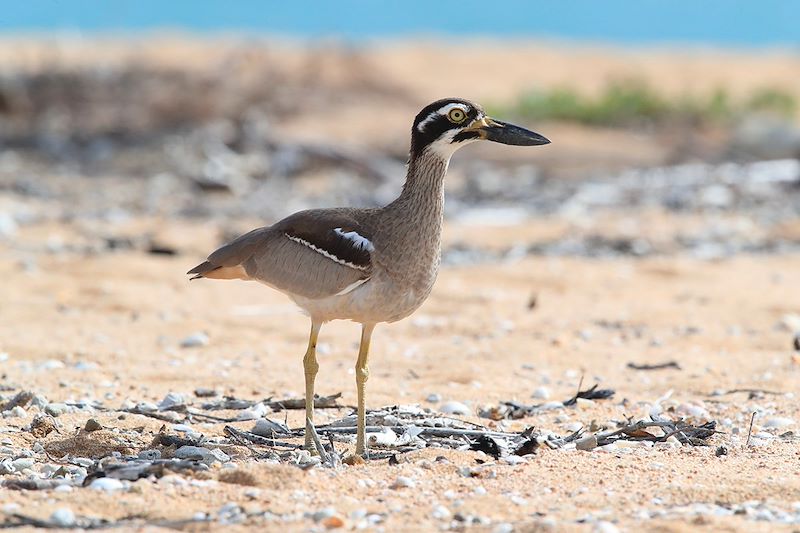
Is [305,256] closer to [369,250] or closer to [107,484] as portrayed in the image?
[369,250]

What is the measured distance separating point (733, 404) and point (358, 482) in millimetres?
2537

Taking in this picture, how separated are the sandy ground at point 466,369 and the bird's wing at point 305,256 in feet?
2.51

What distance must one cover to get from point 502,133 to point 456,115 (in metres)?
0.24

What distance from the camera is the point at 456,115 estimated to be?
5.31m

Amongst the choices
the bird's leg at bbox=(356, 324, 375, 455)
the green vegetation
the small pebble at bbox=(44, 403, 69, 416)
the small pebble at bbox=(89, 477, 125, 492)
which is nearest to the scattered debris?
the bird's leg at bbox=(356, 324, 375, 455)

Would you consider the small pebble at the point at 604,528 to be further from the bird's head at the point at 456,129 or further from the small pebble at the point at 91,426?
the small pebble at the point at 91,426

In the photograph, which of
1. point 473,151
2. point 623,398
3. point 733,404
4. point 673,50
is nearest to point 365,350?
point 623,398

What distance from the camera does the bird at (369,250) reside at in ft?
16.9

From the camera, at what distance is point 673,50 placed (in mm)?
33531

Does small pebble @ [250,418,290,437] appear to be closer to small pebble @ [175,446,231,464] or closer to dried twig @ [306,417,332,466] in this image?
dried twig @ [306,417,332,466]

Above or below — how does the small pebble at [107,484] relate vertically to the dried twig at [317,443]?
below

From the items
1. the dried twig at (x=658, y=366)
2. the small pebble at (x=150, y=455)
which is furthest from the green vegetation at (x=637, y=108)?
the small pebble at (x=150, y=455)

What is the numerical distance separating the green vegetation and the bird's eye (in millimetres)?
12740

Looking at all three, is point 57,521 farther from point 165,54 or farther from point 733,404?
point 165,54
